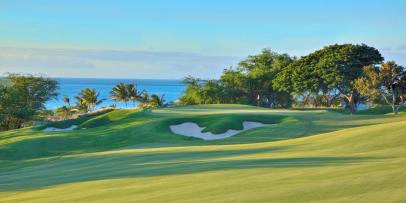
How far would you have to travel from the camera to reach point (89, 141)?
3591 cm

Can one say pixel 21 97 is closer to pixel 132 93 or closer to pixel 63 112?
pixel 63 112

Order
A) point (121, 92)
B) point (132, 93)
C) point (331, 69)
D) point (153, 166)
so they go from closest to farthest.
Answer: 1. point (153, 166)
2. point (331, 69)
3. point (121, 92)
4. point (132, 93)

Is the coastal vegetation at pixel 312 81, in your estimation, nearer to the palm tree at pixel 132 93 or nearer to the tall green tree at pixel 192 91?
the tall green tree at pixel 192 91

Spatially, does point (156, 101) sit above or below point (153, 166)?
above


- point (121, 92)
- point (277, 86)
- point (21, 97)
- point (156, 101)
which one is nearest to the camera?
point (277, 86)

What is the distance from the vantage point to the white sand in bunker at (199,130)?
1398 inches

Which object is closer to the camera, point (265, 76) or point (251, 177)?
point (251, 177)

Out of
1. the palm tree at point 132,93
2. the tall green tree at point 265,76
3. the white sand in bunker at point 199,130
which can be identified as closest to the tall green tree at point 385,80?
the white sand in bunker at point 199,130

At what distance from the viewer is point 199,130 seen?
3769 centimetres

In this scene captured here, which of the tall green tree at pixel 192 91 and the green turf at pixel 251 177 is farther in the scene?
the tall green tree at pixel 192 91


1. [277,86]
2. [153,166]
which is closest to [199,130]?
[153,166]

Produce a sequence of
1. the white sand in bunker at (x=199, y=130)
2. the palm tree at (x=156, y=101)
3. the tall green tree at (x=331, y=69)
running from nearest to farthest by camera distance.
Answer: the white sand in bunker at (x=199, y=130) → the tall green tree at (x=331, y=69) → the palm tree at (x=156, y=101)

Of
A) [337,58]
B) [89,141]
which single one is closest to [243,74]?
[337,58]

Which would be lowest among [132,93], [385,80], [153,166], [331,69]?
[153,166]
